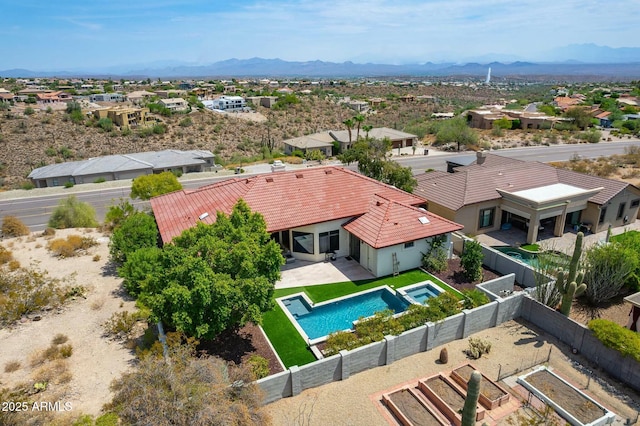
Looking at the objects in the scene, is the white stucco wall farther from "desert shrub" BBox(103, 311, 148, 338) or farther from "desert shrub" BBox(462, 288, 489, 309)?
"desert shrub" BBox(103, 311, 148, 338)

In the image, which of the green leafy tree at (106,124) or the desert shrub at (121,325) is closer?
the desert shrub at (121,325)

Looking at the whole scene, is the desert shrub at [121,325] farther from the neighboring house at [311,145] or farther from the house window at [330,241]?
the neighboring house at [311,145]

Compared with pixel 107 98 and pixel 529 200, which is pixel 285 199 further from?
pixel 107 98

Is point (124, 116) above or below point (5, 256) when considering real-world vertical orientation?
above

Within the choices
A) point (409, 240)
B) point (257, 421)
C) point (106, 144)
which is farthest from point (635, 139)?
point (106, 144)

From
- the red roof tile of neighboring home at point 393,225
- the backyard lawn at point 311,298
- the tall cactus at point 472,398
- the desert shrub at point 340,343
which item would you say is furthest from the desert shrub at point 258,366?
the red roof tile of neighboring home at point 393,225

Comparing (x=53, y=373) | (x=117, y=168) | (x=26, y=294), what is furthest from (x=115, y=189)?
(x=53, y=373)
